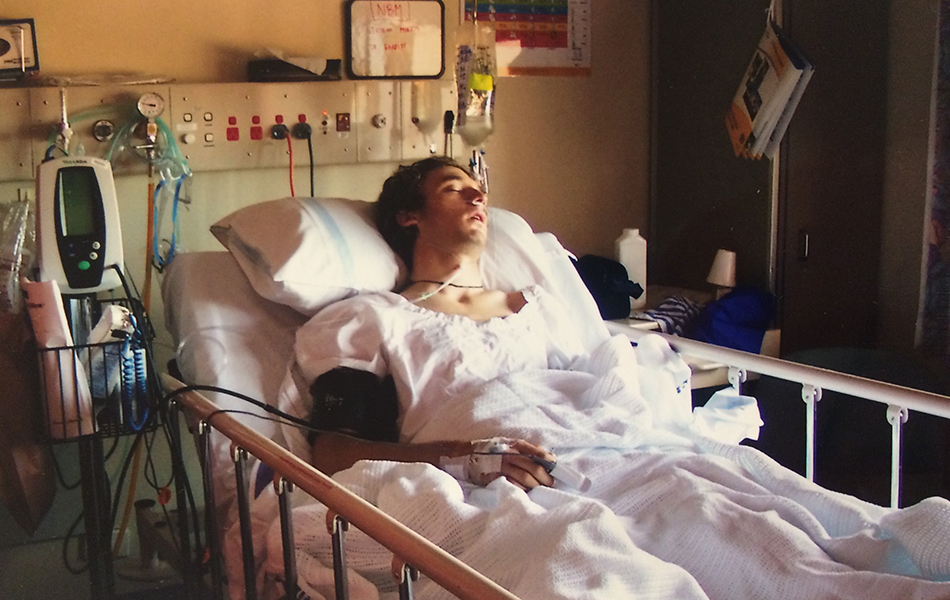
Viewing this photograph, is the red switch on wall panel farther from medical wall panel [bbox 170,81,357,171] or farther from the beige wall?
the beige wall

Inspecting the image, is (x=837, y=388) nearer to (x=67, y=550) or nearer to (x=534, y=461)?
(x=534, y=461)

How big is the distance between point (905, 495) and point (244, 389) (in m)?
1.67

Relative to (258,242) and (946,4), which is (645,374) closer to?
(258,242)

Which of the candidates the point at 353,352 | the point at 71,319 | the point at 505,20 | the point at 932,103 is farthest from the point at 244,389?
the point at 932,103

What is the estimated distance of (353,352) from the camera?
1648 mm

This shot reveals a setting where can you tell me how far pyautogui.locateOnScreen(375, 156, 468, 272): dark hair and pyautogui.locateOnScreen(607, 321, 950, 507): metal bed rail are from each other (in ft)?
1.85

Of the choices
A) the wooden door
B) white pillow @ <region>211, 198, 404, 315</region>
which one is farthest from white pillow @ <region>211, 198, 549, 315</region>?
the wooden door

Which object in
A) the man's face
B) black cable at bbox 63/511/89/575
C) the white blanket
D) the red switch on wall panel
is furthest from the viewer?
the red switch on wall panel

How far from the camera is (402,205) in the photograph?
195cm

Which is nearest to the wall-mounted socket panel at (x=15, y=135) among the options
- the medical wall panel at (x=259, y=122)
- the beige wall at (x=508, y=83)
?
the beige wall at (x=508, y=83)

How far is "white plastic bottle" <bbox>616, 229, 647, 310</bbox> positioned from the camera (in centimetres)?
257

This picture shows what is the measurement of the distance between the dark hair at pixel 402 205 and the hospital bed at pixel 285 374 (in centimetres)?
5

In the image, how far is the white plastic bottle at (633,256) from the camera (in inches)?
101

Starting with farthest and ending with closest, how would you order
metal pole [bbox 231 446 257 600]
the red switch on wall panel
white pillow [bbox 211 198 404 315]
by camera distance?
the red switch on wall panel → white pillow [bbox 211 198 404 315] → metal pole [bbox 231 446 257 600]
